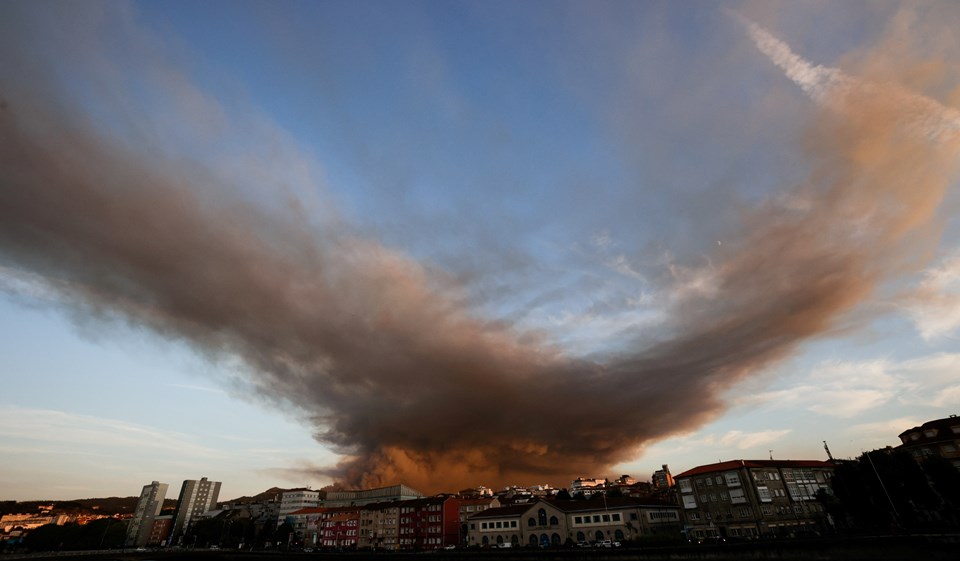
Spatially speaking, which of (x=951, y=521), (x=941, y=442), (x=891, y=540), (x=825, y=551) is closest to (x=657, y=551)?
(x=825, y=551)

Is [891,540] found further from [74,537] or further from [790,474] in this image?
[74,537]

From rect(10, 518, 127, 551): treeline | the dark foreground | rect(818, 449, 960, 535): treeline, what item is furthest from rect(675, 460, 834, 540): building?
rect(10, 518, 127, 551): treeline

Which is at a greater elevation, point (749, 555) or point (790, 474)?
point (790, 474)

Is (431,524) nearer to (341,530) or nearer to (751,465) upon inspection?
(341,530)

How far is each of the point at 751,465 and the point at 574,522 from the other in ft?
Result: 133

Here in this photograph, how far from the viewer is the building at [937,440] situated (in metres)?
92.8

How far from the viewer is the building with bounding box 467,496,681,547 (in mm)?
101812

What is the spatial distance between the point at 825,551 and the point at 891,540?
678 cm

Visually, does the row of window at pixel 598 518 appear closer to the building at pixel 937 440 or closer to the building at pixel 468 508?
the building at pixel 468 508

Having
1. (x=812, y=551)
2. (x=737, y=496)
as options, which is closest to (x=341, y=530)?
(x=737, y=496)

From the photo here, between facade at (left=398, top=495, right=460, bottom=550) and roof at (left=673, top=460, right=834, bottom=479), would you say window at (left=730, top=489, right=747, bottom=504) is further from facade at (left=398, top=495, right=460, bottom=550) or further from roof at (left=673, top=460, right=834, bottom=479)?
facade at (left=398, top=495, right=460, bottom=550)

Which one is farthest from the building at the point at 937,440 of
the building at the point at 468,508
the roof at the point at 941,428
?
the building at the point at 468,508

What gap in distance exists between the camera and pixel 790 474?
97.5 m

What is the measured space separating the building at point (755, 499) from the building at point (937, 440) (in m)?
16.5
